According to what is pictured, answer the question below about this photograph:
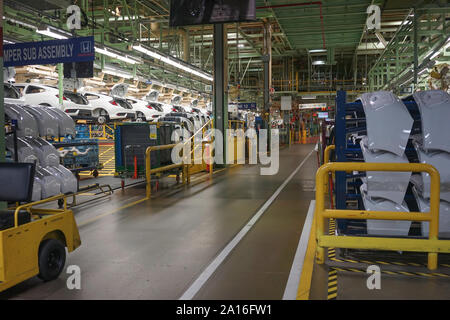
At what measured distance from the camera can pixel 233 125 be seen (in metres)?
17.8

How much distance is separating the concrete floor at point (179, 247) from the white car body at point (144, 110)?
1184 cm

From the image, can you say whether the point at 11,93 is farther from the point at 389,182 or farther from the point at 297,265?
the point at 389,182

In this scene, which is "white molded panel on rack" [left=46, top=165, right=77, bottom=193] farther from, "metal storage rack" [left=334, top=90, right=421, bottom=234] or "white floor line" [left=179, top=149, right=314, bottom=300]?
"metal storage rack" [left=334, top=90, right=421, bottom=234]

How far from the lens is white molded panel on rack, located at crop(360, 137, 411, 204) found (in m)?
4.56

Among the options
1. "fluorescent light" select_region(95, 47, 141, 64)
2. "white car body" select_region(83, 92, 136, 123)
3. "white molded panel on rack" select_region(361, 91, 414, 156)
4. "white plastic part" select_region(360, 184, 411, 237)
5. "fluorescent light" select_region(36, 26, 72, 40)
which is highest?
"fluorescent light" select_region(95, 47, 141, 64)

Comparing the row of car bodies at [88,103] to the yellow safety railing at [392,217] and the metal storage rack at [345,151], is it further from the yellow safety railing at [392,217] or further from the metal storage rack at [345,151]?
the yellow safety railing at [392,217]

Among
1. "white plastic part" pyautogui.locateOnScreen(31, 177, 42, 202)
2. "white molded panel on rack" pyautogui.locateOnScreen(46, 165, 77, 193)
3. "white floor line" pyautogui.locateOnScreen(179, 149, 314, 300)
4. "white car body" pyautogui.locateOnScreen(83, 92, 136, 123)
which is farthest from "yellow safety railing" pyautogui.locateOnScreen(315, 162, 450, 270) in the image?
"white car body" pyautogui.locateOnScreen(83, 92, 136, 123)

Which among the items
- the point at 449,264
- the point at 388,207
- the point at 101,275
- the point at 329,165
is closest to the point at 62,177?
A: the point at 101,275

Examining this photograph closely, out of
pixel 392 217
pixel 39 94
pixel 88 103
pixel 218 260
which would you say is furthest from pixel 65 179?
pixel 88 103

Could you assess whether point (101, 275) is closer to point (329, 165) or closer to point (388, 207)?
A: point (329, 165)

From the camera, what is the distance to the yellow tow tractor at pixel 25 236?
357 cm

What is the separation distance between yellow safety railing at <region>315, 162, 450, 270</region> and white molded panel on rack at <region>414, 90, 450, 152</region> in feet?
1.85

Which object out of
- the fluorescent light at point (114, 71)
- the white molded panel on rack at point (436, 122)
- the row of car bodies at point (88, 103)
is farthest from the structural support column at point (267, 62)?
the white molded panel on rack at point (436, 122)
